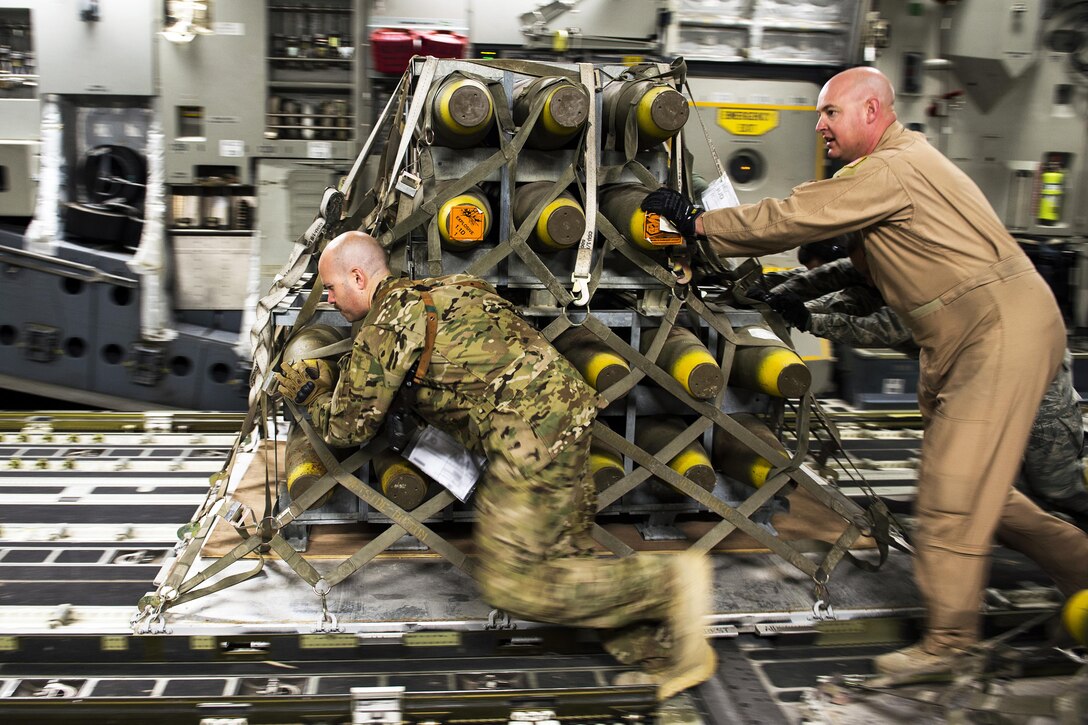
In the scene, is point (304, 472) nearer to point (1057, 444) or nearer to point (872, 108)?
point (872, 108)

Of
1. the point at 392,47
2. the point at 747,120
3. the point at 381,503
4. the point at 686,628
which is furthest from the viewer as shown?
the point at 747,120

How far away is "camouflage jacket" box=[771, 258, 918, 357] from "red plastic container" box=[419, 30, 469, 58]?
305 cm

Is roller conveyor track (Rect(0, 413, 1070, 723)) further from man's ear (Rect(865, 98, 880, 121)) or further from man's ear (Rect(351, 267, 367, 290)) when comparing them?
man's ear (Rect(865, 98, 880, 121))

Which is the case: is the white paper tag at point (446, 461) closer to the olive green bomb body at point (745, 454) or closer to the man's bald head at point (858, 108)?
the olive green bomb body at point (745, 454)

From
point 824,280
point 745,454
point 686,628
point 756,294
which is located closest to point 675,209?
point 756,294

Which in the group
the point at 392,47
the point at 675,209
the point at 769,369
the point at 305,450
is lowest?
the point at 305,450

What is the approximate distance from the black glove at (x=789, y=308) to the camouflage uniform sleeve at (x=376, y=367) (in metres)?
1.77

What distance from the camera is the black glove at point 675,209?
137 inches

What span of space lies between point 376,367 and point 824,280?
220cm

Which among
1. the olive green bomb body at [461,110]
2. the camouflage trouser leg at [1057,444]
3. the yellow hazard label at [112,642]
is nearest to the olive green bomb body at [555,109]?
the olive green bomb body at [461,110]

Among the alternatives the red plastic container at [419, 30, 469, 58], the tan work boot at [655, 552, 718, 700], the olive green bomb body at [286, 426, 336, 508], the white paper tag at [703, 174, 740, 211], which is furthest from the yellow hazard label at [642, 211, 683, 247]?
the red plastic container at [419, 30, 469, 58]

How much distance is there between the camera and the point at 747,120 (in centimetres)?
683

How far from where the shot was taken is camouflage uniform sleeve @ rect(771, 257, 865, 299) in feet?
13.5

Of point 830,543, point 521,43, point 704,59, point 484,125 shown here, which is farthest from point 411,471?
point 704,59
